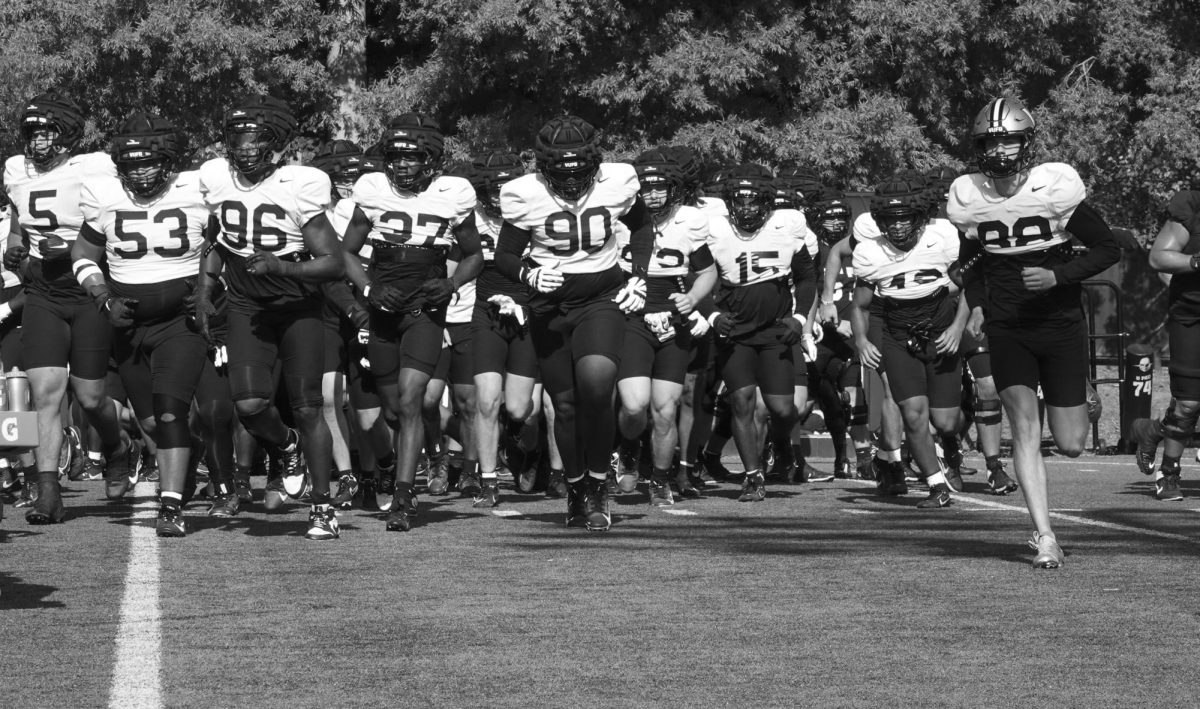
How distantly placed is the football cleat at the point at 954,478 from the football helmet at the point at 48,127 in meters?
6.40

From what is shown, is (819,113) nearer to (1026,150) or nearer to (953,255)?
(953,255)

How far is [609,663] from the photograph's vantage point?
608cm

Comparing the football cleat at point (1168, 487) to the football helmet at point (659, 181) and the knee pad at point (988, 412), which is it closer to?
the knee pad at point (988, 412)

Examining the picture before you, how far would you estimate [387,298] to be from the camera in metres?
10.4

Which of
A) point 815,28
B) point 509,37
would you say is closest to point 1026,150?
point 509,37

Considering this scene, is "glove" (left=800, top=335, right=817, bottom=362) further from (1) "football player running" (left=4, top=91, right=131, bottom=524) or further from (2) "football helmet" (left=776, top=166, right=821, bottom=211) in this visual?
(1) "football player running" (left=4, top=91, right=131, bottom=524)

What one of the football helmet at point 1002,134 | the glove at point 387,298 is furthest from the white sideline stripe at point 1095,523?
the glove at point 387,298

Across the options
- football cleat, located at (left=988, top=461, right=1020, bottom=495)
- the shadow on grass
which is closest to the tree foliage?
football cleat, located at (left=988, top=461, right=1020, bottom=495)

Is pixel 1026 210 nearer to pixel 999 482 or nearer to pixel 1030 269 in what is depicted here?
pixel 1030 269

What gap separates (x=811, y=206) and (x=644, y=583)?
7.71 meters

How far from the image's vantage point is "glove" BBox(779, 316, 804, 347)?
1304 centimetres

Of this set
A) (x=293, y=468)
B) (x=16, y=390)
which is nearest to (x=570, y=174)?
(x=293, y=468)

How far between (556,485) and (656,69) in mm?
11866

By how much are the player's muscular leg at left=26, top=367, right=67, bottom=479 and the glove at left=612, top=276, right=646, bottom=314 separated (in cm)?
328
